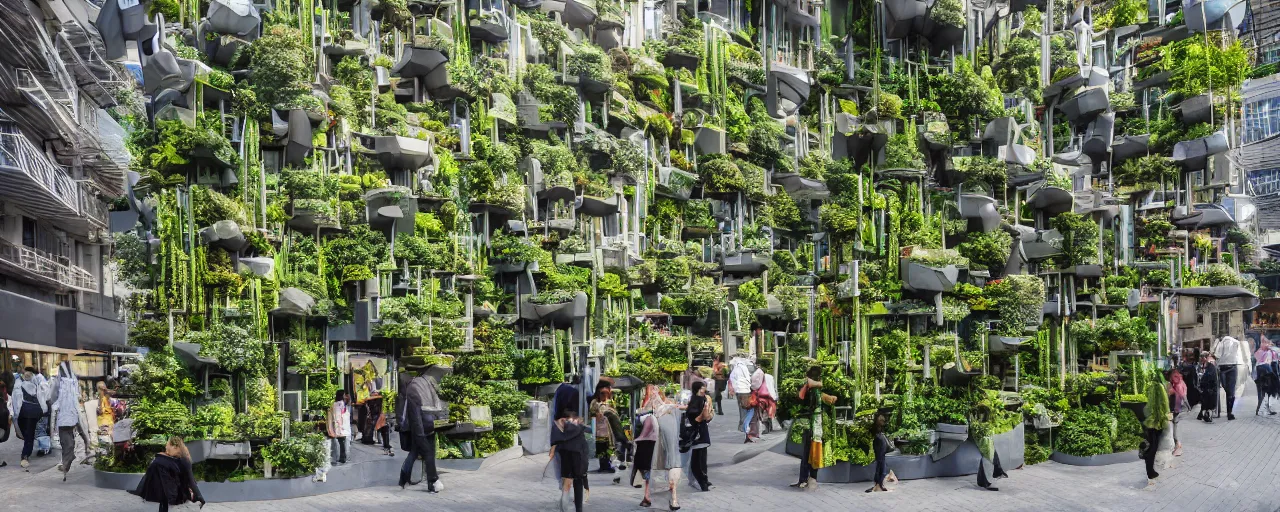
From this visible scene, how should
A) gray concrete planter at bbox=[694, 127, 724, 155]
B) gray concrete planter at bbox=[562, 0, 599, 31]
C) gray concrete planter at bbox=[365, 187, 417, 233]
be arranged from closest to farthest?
1. gray concrete planter at bbox=[365, 187, 417, 233]
2. gray concrete planter at bbox=[562, 0, 599, 31]
3. gray concrete planter at bbox=[694, 127, 724, 155]

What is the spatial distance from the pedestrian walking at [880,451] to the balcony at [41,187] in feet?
51.7

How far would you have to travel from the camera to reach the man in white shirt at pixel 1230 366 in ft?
66.5

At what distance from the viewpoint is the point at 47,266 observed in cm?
2566

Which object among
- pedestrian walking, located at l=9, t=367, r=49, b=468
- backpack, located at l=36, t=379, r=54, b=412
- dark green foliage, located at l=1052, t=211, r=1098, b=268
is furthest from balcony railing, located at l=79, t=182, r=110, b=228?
dark green foliage, located at l=1052, t=211, r=1098, b=268

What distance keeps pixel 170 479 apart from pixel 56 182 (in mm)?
16302

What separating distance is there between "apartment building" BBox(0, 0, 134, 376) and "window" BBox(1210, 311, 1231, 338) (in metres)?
29.4

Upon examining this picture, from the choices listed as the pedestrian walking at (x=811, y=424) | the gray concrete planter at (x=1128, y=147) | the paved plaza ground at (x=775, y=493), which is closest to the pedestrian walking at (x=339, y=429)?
the paved plaza ground at (x=775, y=493)

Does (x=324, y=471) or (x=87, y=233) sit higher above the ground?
(x=87, y=233)

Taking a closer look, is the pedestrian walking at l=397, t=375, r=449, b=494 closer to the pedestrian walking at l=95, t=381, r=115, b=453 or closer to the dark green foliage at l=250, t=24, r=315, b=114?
the pedestrian walking at l=95, t=381, r=115, b=453

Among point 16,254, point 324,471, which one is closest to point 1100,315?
point 324,471

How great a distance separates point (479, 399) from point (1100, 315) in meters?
8.11

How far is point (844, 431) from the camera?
42.1 feet

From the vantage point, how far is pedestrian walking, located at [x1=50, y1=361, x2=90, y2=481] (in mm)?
13833

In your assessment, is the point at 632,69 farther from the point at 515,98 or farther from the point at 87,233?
the point at 87,233
